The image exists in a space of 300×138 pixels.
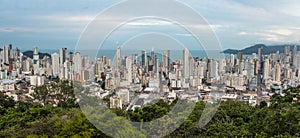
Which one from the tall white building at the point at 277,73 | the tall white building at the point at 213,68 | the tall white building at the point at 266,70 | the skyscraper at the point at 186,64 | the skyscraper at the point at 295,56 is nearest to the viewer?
the skyscraper at the point at 186,64

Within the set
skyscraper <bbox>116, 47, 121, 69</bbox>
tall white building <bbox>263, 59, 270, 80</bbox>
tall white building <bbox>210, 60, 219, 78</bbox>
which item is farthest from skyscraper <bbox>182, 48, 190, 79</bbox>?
tall white building <bbox>263, 59, 270, 80</bbox>

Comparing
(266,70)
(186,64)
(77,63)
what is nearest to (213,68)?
(186,64)

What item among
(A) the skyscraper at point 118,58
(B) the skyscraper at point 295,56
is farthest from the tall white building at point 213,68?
(B) the skyscraper at point 295,56

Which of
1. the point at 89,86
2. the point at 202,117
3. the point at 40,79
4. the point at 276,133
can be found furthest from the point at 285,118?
the point at 40,79

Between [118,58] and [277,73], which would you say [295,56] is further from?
[118,58]

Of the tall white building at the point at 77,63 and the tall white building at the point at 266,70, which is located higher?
the tall white building at the point at 77,63

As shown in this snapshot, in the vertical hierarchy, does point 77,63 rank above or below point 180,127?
above

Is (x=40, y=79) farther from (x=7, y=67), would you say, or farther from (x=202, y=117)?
(x=202, y=117)

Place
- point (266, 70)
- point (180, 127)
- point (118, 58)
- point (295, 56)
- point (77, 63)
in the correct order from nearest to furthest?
point (118, 58) → point (77, 63) → point (180, 127) → point (266, 70) → point (295, 56)

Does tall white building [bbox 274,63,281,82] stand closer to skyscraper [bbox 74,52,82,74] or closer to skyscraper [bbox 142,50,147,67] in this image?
skyscraper [bbox 142,50,147,67]

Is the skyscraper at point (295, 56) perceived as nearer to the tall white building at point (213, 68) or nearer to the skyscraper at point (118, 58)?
the tall white building at point (213, 68)

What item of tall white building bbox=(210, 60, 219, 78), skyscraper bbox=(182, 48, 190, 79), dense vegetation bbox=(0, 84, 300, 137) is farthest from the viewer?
dense vegetation bbox=(0, 84, 300, 137)
